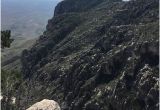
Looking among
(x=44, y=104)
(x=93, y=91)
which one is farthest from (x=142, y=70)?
(x=44, y=104)

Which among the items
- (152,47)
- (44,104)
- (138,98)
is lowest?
(138,98)

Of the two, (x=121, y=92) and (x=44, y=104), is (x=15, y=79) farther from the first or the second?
(x=121, y=92)

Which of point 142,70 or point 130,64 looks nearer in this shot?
point 142,70

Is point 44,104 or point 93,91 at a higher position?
point 44,104

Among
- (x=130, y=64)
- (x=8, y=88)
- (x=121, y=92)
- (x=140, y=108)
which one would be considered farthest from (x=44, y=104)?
(x=130, y=64)

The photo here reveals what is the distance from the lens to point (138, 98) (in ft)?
534

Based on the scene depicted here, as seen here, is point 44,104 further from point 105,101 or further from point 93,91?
point 93,91

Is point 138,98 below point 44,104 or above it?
below

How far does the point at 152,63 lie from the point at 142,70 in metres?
6.80

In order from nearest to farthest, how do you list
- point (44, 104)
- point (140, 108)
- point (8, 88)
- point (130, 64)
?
point (44, 104)
point (8, 88)
point (140, 108)
point (130, 64)

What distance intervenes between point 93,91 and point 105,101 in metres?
20.5

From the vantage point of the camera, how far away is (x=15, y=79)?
339 feet

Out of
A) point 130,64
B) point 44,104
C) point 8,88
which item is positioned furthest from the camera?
point 130,64

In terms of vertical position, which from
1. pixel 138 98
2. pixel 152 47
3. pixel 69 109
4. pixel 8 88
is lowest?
pixel 69 109
